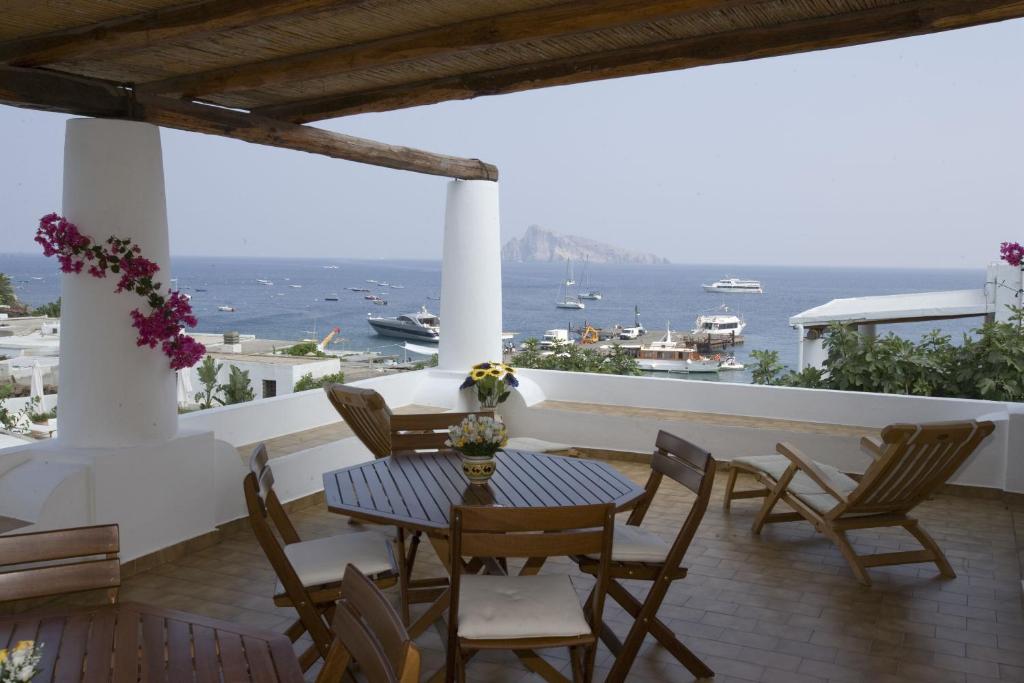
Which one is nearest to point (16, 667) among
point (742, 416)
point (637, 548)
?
point (637, 548)

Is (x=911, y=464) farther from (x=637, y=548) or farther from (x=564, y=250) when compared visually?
(x=564, y=250)

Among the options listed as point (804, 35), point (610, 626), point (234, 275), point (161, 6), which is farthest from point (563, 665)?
point (234, 275)

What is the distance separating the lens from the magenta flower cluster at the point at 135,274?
4.31 meters

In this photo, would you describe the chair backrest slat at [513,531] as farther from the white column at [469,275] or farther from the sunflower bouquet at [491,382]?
the white column at [469,275]

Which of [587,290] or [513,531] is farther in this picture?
[587,290]

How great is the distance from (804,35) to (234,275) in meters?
76.3

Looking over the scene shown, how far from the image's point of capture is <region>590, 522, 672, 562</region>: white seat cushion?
3393mm

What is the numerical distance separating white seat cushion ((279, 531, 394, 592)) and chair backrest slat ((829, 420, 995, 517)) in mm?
2373

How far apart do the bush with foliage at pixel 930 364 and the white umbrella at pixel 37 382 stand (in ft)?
27.6

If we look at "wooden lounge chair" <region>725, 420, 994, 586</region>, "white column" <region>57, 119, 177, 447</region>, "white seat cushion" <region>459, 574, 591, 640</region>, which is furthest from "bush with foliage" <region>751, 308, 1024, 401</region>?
"white column" <region>57, 119, 177, 447</region>

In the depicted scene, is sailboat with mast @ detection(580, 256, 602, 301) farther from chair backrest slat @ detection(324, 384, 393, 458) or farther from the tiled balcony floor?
the tiled balcony floor

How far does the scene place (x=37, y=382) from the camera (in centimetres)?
1081

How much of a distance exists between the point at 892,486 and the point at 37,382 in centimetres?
990

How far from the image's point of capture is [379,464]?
4090 millimetres
